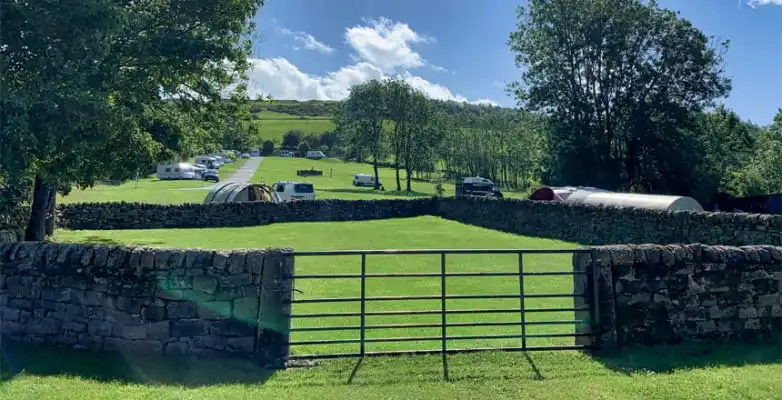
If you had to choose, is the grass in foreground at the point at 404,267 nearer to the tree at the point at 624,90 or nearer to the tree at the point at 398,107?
the tree at the point at 624,90

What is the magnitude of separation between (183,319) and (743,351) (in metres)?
7.00

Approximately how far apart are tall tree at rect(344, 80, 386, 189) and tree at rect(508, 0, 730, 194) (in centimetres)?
2556

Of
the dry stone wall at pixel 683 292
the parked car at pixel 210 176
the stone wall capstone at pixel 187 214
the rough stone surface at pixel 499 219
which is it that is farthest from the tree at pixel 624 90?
the parked car at pixel 210 176

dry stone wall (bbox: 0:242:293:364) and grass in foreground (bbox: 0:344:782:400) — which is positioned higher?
dry stone wall (bbox: 0:242:293:364)

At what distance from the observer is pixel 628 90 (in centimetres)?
3484

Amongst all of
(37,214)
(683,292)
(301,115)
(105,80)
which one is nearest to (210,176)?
(37,214)

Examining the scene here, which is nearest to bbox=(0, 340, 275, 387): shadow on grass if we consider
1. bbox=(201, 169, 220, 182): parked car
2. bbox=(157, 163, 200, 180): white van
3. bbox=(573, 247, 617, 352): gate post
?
bbox=(573, 247, 617, 352): gate post

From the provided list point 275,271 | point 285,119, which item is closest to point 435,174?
point 285,119

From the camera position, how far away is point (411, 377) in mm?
6098

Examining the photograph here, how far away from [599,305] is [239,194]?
25.9 m

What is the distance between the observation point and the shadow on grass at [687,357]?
21.4ft

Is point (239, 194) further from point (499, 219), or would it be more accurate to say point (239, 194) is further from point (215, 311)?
point (215, 311)

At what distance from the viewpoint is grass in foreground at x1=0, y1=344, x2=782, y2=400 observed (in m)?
5.64

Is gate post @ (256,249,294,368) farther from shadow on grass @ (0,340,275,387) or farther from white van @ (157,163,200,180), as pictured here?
white van @ (157,163,200,180)
